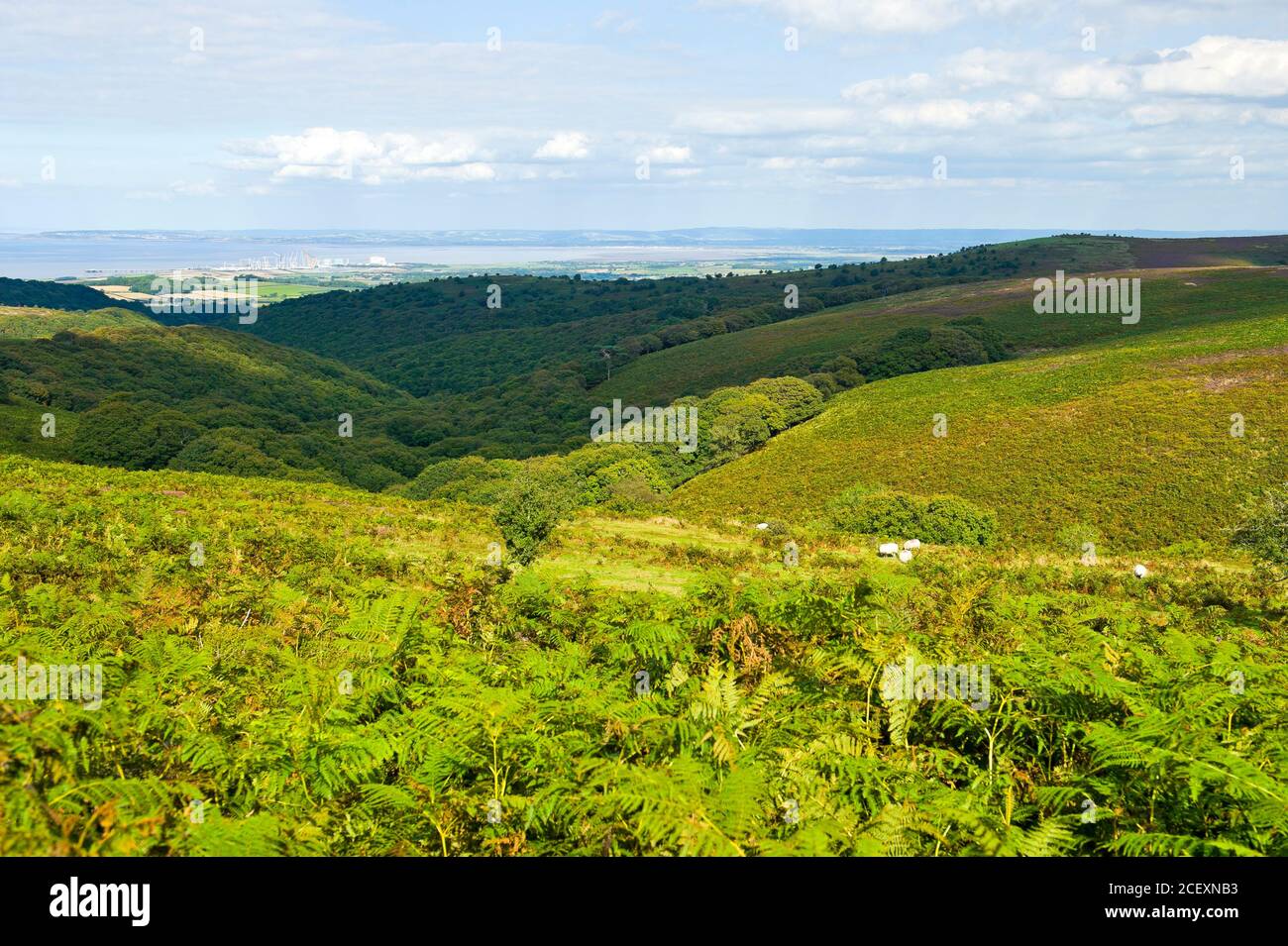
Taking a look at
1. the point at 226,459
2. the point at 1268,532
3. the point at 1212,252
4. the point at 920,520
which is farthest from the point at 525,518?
the point at 1212,252

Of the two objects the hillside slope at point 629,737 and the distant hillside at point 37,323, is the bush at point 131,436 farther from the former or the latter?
the distant hillside at point 37,323

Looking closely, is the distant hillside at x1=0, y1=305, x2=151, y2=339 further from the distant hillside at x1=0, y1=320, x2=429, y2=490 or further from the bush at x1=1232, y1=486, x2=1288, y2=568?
the bush at x1=1232, y1=486, x2=1288, y2=568

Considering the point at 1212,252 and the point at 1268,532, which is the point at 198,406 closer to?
the point at 1268,532

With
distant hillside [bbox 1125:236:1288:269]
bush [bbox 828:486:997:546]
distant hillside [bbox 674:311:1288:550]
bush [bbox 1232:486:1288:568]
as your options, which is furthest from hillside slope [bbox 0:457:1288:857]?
distant hillside [bbox 1125:236:1288:269]

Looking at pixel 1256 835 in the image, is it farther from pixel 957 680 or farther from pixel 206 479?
pixel 206 479

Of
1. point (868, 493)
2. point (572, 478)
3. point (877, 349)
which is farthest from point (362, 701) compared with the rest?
point (877, 349)
